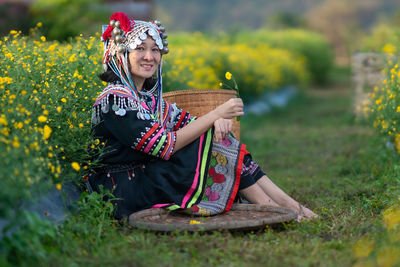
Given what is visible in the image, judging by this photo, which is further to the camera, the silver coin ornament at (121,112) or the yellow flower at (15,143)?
the silver coin ornament at (121,112)

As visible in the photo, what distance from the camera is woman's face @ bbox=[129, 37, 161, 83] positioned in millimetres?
3381

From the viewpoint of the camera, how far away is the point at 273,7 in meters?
50.8

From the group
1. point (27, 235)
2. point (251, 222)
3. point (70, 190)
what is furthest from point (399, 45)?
point (27, 235)

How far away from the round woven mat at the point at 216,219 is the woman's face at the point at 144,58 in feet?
2.76

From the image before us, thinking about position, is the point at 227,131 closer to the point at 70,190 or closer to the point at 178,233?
the point at 178,233

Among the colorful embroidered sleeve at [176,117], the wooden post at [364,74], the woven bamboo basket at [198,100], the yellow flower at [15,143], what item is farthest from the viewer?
the wooden post at [364,74]

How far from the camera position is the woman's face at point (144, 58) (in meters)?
3.38

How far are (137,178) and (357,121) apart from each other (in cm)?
513

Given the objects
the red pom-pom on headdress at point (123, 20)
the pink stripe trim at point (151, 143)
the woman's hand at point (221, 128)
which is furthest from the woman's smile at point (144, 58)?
the woman's hand at point (221, 128)

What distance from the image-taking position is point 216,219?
3260 mm

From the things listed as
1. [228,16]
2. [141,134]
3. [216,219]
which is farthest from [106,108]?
[228,16]

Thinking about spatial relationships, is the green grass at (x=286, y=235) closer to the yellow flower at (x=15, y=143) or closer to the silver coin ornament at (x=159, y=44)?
the yellow flower at (x=15, y=143)

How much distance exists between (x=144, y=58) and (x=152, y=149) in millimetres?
580

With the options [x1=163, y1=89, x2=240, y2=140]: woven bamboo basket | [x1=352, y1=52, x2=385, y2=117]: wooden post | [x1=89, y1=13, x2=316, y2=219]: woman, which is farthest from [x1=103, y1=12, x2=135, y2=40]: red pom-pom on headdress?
[x1=352, y1=52, x2=385, y2=117]: wooden post
